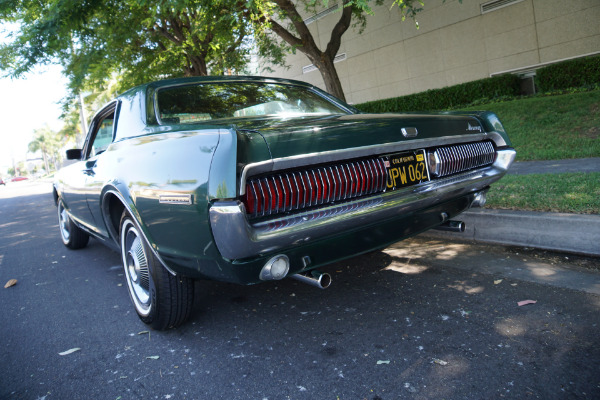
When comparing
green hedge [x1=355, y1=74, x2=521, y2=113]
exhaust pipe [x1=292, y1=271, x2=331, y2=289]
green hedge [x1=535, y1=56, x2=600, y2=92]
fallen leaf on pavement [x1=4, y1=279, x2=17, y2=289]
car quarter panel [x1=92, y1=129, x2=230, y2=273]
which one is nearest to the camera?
car quarter panel [x1=92, y1=129, x2=230, y2=273]

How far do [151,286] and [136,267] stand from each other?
1.24ft

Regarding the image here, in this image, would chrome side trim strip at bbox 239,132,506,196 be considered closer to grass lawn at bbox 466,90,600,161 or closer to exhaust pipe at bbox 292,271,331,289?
exhaust pipe at bbox 292,271,331,289

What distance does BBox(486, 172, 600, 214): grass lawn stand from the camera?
4.02 m

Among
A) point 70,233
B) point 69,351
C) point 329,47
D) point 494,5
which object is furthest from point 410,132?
point 494,5

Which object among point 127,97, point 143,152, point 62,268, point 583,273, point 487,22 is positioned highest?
point 487,22

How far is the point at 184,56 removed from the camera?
14.0 metres

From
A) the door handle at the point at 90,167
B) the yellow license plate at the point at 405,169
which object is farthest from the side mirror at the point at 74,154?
the yellow license plate at the point at 405,169

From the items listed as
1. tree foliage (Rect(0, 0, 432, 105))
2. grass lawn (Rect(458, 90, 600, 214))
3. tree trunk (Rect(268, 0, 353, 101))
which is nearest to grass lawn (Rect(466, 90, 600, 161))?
grass lawn (Rect(458, 90, 600, 214))

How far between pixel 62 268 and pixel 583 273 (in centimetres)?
499

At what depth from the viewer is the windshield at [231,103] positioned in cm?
314

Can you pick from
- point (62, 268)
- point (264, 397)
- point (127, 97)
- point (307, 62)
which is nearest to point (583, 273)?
point (264, 397)

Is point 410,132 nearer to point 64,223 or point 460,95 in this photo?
point 64,223

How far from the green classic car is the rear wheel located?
225cm

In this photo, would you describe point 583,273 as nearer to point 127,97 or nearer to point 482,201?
point 482,201
